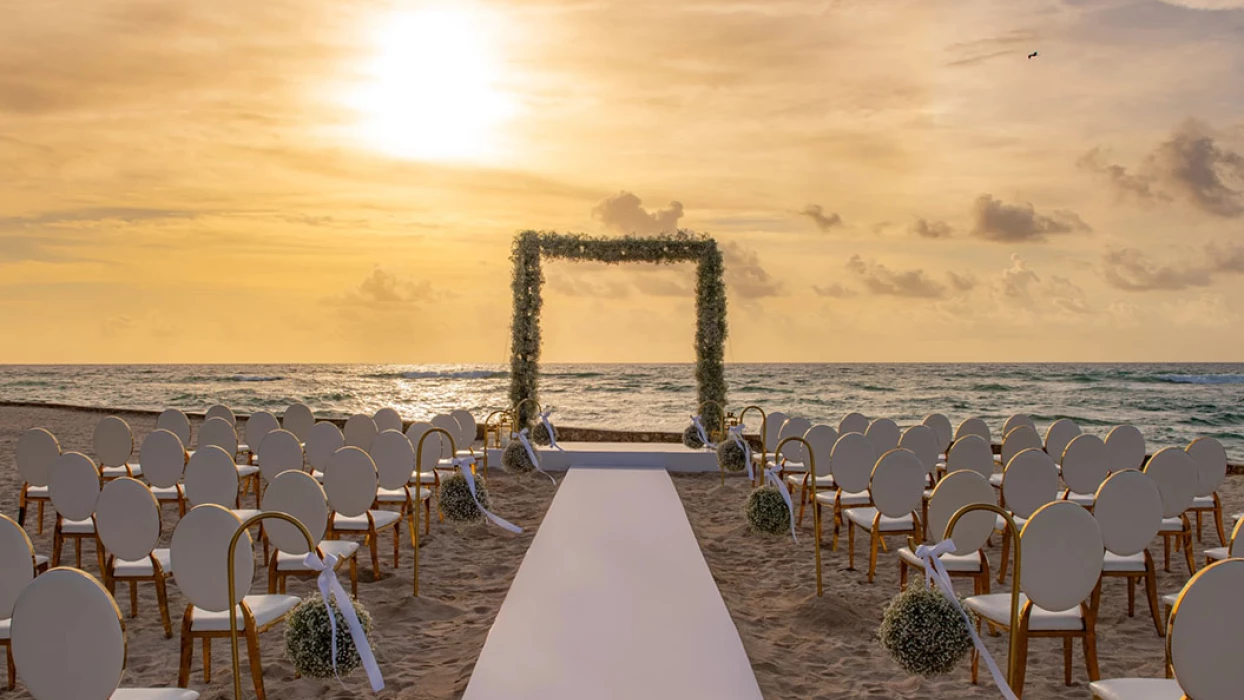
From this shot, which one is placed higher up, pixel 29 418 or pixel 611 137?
pixel 611 137

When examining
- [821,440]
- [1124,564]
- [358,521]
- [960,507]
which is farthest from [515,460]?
[1124,564]

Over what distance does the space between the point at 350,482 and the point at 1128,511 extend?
4.43m

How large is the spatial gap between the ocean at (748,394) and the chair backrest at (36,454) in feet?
64.4

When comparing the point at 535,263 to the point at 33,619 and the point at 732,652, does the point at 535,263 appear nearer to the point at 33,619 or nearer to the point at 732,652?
the point at 732,652

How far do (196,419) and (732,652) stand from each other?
18.0 m

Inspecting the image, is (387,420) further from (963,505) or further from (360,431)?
(963,505)

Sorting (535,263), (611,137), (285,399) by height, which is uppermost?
(611,137)

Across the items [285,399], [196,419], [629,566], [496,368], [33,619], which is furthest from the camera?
[496,368]

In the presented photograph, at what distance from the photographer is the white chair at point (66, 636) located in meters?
2.70

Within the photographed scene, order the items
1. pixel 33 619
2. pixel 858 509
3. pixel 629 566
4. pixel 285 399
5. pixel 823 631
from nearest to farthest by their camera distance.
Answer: pixel 33 619
pixel 823 631
pixel 629 566
pixel 858 509
pixel 285 399

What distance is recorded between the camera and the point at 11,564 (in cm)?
344

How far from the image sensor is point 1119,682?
3229 mm

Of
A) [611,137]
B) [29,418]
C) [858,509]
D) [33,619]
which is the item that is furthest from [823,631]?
[29,418]

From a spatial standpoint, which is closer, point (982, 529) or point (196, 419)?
point (982, 529)
